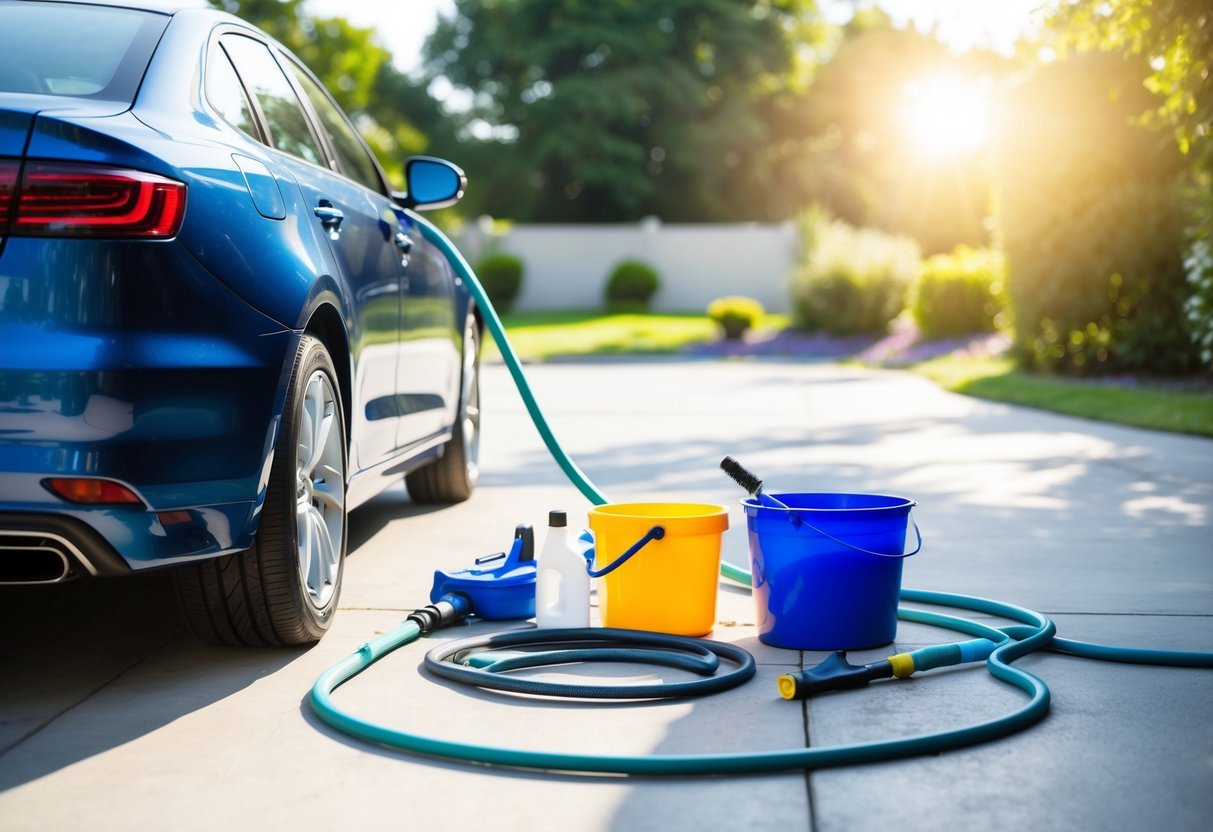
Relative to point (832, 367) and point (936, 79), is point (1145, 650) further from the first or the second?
point (936, 79)

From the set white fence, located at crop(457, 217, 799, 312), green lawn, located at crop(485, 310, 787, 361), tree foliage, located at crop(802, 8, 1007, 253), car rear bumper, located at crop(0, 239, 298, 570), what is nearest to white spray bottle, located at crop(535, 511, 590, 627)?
car rear bumper, located at crop(0, 239, 298, 570)

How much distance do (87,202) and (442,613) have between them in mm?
1583

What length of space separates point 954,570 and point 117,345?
3050 millimetres

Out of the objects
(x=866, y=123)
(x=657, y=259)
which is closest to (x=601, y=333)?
(x=657, y=259)

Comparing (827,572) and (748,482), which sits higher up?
(748,482)

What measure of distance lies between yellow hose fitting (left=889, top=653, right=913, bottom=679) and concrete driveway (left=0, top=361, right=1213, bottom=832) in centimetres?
5

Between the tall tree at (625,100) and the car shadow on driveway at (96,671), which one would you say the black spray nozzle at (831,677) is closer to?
the car shadow on driveway at (96,671)

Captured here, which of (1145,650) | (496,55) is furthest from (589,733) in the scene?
(496,55)

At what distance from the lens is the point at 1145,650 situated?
11.3ft

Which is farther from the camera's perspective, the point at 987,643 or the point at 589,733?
the point at 987,643

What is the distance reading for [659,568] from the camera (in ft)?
12.0

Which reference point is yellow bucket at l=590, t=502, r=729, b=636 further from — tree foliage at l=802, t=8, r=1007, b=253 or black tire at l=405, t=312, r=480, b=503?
tree foliage at l=802, t=8, r=1007, b=253

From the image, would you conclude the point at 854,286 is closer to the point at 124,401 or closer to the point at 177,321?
the point at 177,321

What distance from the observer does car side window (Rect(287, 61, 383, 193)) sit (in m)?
4.64
